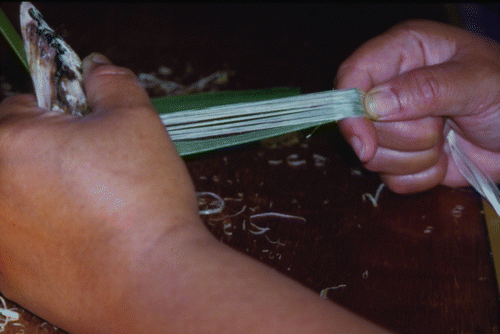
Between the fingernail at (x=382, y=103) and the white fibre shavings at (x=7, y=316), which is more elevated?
the fingernail at (x=382, y=103)

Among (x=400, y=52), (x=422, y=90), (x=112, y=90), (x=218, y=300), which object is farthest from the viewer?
(x=400, y=52)

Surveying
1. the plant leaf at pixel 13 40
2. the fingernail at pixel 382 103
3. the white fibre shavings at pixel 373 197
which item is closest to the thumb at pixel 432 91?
the fingernail at pixel 382 103

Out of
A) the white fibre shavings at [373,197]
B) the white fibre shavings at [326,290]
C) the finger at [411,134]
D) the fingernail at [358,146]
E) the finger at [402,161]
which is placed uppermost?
the fingernail at [358,146]

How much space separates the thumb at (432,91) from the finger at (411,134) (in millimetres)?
42

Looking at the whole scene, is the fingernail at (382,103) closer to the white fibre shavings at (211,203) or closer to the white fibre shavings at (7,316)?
the white fibre shavings at (211,203)

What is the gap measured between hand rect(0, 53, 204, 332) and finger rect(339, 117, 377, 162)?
259 millimetres

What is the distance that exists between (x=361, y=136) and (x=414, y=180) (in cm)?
11

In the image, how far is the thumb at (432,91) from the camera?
60 cm

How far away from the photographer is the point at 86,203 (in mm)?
392

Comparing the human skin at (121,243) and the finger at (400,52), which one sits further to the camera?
the finger at (400,52)

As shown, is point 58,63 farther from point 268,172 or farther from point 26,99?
point 268,172

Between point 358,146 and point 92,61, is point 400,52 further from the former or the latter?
point 92,61

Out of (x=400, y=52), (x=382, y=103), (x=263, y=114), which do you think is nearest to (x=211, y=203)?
(x=263, y=114)

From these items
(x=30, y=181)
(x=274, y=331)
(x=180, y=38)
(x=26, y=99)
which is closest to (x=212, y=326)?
(x=274, y=331)
